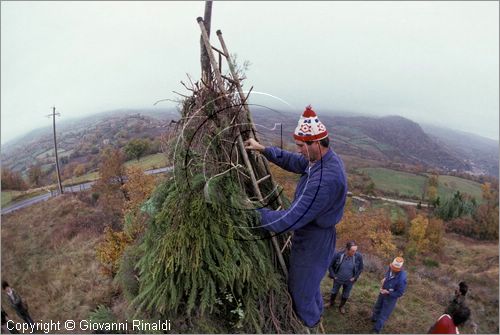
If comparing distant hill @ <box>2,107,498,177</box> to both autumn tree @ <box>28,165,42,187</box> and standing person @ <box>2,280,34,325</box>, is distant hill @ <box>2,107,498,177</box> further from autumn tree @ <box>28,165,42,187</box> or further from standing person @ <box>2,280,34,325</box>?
standing person @ <box>2,280,34,325</box>

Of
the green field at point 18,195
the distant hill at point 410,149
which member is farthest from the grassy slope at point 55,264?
the distant hill at point 410,149

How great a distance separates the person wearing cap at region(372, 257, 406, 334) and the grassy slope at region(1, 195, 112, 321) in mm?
8693

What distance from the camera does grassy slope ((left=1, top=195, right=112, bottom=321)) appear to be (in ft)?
33.7

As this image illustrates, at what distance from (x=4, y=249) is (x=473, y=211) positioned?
248 feet

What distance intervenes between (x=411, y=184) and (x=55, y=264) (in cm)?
8778

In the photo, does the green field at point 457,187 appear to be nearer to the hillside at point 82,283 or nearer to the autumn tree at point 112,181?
the hillside at point 82,283

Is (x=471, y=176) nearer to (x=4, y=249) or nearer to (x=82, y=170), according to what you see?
(x=82, y=170)

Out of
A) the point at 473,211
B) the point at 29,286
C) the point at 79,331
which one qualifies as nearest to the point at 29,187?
the point at 29,286

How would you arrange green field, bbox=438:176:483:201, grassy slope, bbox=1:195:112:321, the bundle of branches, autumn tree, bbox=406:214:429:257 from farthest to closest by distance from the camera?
1. green field, bbox=438:176:483:201
2. autumn tree, bbox=406:214:429:257
3. grassy slope, bbox=1:195:112:321
4. the bundle of branches

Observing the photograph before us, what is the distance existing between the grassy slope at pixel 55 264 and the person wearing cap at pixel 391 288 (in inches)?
342

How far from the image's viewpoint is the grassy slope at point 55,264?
10281mm

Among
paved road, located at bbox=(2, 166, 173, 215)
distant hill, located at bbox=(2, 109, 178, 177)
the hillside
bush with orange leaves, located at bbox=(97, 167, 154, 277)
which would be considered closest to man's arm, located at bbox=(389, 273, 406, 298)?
the hillside

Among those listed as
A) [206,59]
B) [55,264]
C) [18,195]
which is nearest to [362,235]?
[55,264]

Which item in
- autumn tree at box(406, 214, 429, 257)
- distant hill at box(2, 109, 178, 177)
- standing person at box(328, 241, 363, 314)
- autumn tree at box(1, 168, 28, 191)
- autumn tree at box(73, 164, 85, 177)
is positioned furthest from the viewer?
autumn tree at box(1, 168, 28, 191)
